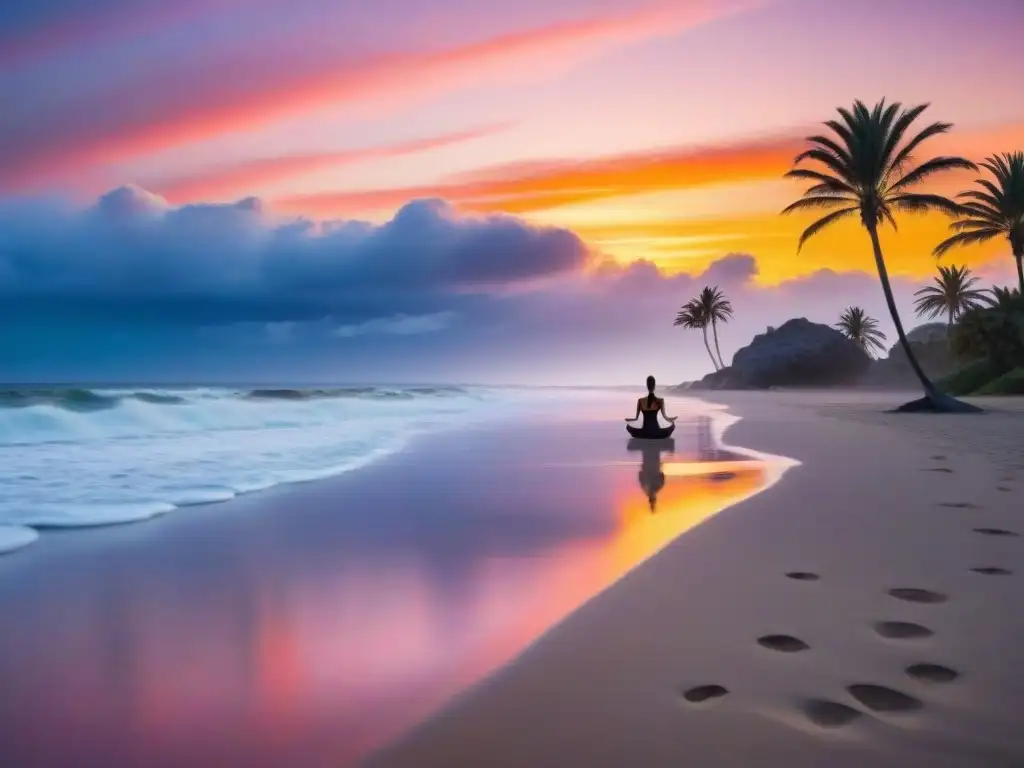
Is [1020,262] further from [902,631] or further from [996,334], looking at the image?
[902,631]

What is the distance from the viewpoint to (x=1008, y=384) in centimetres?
3238

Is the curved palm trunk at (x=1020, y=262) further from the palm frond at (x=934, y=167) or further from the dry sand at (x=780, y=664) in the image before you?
the dry sand at (x=780, y=664)

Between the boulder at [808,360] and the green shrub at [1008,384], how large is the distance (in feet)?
118

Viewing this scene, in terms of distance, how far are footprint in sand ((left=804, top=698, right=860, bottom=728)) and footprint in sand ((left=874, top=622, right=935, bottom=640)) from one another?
0.78m

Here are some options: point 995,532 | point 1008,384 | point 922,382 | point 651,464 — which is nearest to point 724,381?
point 1008,384

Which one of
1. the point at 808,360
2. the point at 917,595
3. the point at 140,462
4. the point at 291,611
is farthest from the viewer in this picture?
the point at 808,360

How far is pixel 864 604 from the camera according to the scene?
354 centimetres

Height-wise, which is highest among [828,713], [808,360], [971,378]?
[808,360]

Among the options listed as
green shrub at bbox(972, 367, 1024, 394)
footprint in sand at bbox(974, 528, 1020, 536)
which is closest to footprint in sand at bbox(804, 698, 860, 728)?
footprint in sand at bbox(974, 528, 1020, 536)

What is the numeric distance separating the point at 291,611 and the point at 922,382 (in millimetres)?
24671

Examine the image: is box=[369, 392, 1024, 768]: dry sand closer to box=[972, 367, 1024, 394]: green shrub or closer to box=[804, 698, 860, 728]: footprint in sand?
box=[804, 698, 860, 728]: footprint in sand

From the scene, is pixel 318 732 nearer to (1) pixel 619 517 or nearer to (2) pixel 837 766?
(2) pixel 837 766

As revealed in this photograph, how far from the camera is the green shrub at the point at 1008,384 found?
31859mm

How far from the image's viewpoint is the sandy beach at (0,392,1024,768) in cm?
238
